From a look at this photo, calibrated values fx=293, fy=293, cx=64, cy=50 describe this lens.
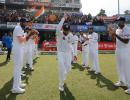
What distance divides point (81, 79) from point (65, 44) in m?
2.59

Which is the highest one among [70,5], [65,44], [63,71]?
[70,5]

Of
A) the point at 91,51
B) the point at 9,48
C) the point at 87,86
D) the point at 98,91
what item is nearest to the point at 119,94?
the point at 98,91

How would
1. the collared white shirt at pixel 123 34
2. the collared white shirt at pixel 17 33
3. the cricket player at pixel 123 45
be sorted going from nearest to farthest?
the collared white shirt at pixel 17 33 < the cricket player at pixel 123 45 < the collared white shirt at pixel 123 34

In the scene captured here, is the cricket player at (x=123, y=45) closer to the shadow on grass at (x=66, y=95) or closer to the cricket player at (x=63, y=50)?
the cricket player at (x=63, y=50)

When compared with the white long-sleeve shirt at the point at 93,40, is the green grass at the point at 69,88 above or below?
below

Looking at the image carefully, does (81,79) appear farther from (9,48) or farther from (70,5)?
(70,5)

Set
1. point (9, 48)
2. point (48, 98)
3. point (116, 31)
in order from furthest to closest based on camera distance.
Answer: point (9, 48) < point (116, 31) < point (48, 98)

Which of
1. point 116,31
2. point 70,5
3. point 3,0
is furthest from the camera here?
point 70,5

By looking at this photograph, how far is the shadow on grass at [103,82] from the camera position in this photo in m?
10.2

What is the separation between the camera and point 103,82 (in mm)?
11109

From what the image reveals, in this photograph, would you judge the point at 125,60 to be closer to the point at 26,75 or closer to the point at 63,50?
the point at 63,50

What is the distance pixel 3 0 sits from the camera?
50.8 m

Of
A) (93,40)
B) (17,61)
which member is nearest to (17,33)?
(17,61)

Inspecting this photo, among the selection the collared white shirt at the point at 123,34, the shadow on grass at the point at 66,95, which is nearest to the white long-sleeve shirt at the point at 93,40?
the collared white shirt at the point at 123,34
